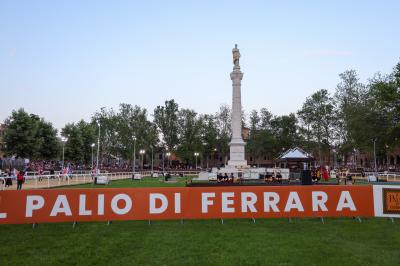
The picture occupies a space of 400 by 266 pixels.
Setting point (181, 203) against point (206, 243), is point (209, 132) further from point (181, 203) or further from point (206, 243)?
point (206, 243)

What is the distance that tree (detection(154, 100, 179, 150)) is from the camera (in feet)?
308

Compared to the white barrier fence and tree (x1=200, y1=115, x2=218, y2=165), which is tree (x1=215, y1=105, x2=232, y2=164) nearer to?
tree (x1=200, y1=115, x2=218, y2=165)

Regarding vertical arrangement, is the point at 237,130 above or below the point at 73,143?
below

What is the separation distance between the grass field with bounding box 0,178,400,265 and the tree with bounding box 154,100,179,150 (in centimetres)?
8077

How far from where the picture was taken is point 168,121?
308 feet

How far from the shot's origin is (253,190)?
12922mm

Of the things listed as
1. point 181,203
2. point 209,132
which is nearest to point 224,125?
point 209,132

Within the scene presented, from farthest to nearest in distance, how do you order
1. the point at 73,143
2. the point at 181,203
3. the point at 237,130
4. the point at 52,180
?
1. the point at 73,143
2. the point at 237,130
3. the point at 52,180
4. the point at 181,203

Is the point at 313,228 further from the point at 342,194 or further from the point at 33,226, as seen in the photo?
the point at 33,226

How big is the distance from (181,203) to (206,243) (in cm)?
323

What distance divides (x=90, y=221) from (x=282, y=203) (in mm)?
7350

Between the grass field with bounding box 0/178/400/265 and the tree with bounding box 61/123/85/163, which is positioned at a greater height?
the tree with bounding box 61/123/85/163

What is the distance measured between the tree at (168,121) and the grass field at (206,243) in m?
80.8

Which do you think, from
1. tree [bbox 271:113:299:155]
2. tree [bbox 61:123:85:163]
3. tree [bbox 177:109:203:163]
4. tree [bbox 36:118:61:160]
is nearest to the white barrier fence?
tree [bbox 36:118:61:160]
